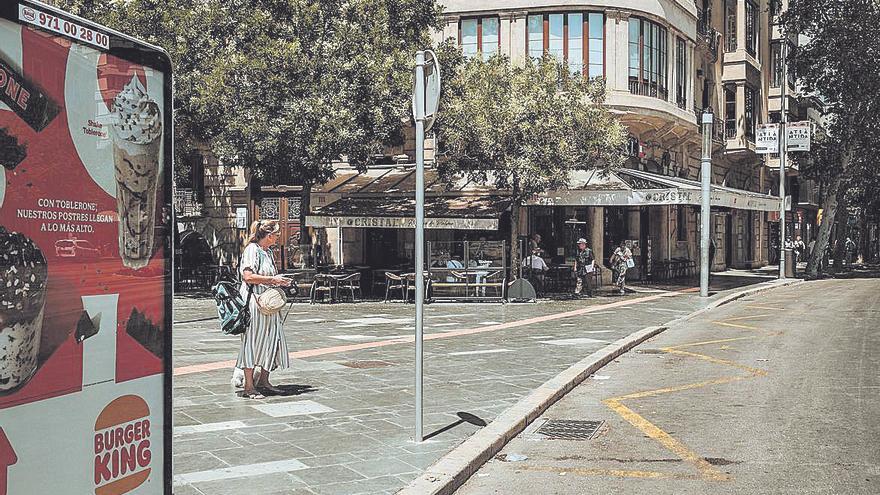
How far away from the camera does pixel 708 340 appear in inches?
567

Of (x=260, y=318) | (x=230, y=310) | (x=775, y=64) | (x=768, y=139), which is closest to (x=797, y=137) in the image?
(x=768, y=139)

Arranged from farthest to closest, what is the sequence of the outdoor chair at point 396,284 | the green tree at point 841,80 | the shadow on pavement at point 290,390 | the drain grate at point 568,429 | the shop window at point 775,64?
the shop window at point 775,64, the green tree at point 841,80, the outdoor chair at point 396,284, the shadow on pavement at point 290,390, the drain grate at point 568,429

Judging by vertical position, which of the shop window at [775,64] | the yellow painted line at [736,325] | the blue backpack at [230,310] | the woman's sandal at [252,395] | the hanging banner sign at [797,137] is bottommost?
the yellow painted line at [736,325]

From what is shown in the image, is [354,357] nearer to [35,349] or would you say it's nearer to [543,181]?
[35,349]

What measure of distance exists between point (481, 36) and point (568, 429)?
2129cm

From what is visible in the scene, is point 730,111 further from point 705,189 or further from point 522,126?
point 522,126

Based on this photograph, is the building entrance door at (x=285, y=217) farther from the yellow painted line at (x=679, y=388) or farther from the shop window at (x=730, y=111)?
the yellow painted line at (x=679, y=388)

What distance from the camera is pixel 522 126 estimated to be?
21.3m

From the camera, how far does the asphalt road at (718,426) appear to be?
6.04 meters

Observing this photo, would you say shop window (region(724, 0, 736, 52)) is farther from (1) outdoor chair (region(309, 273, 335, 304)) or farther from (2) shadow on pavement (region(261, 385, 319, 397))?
(2) shadow on pavement (region(261, 385, 319, 397))

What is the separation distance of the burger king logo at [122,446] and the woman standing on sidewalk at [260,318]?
4.52 meters

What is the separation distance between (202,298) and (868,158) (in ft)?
90.1

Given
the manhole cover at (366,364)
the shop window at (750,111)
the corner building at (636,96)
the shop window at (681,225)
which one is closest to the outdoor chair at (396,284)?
the corner building at (636,96)

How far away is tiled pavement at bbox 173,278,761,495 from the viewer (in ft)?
19.5
